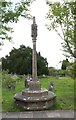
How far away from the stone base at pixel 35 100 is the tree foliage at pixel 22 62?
94.1 ft

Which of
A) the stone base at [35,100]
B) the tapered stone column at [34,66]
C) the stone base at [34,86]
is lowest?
the stone base at [35,100]

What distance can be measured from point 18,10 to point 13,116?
5004 millimetres

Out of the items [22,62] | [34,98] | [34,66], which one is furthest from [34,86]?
[22,62]

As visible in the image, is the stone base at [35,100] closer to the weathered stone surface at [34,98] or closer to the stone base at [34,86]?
the weathered stone surface at [34,98]

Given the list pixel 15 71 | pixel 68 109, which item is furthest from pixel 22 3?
pixel 15 71

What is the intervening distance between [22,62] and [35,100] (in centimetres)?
2982

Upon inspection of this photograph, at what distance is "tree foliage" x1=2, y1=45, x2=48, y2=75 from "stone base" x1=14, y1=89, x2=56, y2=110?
28675 millimetres

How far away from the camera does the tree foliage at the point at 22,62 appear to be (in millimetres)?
41719

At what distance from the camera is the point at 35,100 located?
12164 mm

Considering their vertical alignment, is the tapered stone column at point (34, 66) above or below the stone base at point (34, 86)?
above

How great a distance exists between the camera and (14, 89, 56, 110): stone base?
12195 mm

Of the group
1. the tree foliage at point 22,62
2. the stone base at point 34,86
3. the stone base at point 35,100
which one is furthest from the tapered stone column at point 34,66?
the tree foliage at point 22,62

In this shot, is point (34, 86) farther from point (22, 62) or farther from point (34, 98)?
point (22, 62)

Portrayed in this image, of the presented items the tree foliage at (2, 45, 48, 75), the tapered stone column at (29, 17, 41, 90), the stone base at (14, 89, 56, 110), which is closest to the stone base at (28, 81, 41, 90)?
the tapered stone column at (29, 17, 41, 90)
